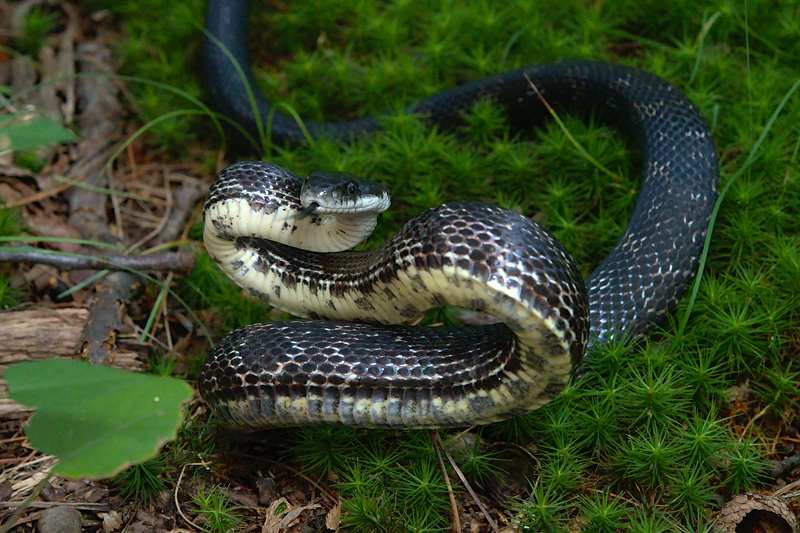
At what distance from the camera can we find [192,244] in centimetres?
508

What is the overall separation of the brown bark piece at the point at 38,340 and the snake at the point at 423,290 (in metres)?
0.93

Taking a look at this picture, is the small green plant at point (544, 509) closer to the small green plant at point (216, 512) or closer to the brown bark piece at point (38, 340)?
the small green plant at point (216, 512)

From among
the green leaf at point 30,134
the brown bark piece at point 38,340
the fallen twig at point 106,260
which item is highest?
the green leaf at point 30,134

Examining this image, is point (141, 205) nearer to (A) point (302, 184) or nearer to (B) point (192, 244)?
(B) point (192, 244)

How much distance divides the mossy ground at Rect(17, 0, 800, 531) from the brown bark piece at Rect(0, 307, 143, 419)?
760 mm

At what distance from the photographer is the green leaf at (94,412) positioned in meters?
2.15

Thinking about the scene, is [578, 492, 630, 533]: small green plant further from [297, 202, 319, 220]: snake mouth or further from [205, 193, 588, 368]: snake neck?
[297, 202, 319, 220]: snake mouth

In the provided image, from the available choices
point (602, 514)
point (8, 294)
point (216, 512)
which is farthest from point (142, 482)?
point (602, 514)

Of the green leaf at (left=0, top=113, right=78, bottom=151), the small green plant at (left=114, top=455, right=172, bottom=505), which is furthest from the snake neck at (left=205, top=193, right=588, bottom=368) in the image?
the small green plant at (left=114, top=455, right=172, bottom=505)

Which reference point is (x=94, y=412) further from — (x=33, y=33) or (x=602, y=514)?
(x=33, y=33)

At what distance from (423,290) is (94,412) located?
4.85 feet

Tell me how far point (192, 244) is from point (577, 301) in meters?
3.23

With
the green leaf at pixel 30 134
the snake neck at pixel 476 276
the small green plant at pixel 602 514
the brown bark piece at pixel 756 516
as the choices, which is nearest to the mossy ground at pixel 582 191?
the small green plant at pixel 602 514

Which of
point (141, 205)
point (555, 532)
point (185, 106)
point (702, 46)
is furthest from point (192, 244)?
point (702, 46)
